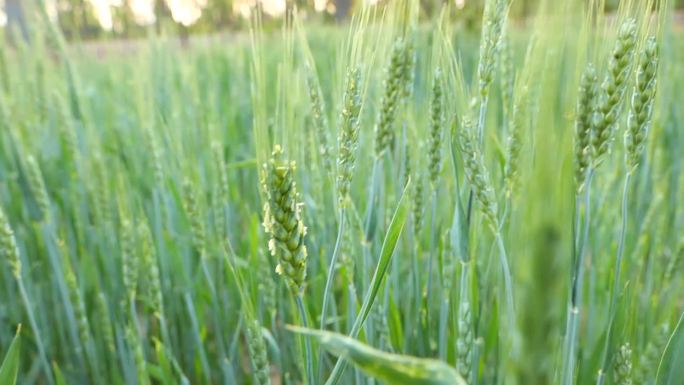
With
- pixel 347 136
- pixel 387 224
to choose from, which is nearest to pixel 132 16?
pixel 387 224

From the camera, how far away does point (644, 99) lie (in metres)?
0.54

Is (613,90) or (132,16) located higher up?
(132,16)

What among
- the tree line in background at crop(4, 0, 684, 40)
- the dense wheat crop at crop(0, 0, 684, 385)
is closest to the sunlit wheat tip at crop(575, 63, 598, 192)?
the dense wheat crop at crop(0, 0, 684, 385)

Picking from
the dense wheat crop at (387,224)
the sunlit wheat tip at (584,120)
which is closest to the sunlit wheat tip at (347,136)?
the dense wheat crop at (387,224)

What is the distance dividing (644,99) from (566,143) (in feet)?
0.79

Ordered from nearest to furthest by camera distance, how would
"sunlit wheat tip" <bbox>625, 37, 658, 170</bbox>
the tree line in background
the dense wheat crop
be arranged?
1. the dense wheat crop
2. "sunlit wheat tip" <bbox>625, 37, 658, 170</bbox>
3. the tree line in background

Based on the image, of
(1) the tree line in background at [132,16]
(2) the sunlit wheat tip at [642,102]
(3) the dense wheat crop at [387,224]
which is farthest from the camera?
(1) the tree line in background at [132,16]

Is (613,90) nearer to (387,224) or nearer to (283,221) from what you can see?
(283,221)

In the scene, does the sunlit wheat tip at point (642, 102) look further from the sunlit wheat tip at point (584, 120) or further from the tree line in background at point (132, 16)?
the tree line in background at point (132, 16)

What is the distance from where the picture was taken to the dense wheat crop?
1.38ft

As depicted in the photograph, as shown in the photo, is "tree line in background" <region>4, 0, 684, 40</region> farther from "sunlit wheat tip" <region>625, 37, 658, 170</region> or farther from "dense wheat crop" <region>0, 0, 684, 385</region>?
"sunlit wheat tip" <region>625, 37, 658, 170</region>

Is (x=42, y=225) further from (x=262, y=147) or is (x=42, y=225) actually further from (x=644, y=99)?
(x=644, y=99)

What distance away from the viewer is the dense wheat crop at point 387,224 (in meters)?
0.42

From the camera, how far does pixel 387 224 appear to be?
0.88m
